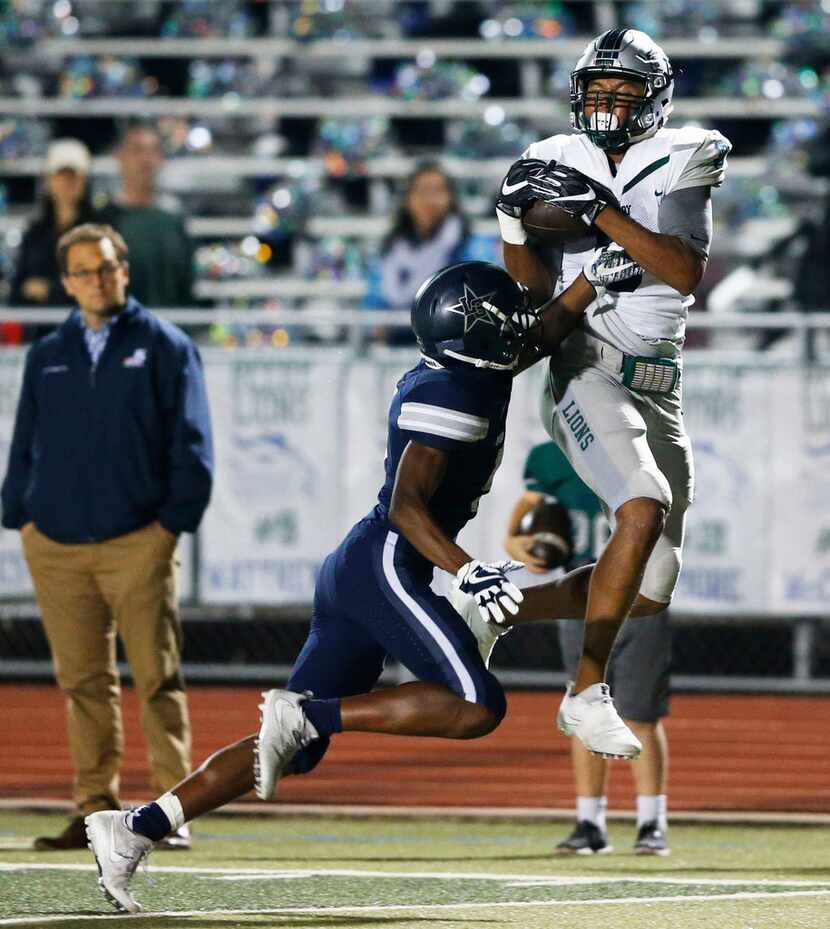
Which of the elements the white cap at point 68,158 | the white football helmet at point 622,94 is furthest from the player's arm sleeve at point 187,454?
the white cap at point 68,158

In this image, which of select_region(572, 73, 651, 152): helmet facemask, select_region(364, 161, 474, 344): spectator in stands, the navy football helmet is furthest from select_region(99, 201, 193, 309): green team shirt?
the navy football helmet

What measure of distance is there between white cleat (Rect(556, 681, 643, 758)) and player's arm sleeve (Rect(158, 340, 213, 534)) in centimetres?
209

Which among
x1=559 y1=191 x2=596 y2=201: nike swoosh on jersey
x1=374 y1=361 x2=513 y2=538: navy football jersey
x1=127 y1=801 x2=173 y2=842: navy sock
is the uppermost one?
x1=559 y1=191 x2=596 y2=201: nike swoosh on jersey

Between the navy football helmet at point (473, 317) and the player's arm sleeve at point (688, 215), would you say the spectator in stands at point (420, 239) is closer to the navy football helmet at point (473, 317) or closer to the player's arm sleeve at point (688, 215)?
the player's arm sleeve at point (688, 215)

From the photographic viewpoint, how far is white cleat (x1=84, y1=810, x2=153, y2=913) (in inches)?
199

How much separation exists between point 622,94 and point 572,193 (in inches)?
14.0

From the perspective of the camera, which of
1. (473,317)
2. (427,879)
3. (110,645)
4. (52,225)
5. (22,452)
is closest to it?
(473,317)

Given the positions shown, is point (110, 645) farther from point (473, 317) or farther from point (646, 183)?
point (646, 183)

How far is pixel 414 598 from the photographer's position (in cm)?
511

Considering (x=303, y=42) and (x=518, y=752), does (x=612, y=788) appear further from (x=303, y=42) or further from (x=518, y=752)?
(x=303, y=42)

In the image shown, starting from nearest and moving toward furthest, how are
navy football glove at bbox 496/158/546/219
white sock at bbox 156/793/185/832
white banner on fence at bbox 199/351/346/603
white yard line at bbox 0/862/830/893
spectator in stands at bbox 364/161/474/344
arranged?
white sock at bbox 156/793/185/832, navy football glove at bbox 496/158/546/219, white yard line at bbox 0/862/830/893, white banner on fence at bbox 199/351/346/603, spectator in stands at bbox 364/161/474/344

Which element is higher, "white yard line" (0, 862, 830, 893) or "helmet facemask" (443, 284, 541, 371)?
"helmet facemask" (443, 284, 541, 371)

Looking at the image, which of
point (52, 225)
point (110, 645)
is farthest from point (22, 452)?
point (52, 225)

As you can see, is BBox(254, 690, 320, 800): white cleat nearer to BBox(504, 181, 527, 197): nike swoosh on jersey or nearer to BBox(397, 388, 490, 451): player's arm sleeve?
BBox(397, 388, 490, 451): player's arm sleeve
